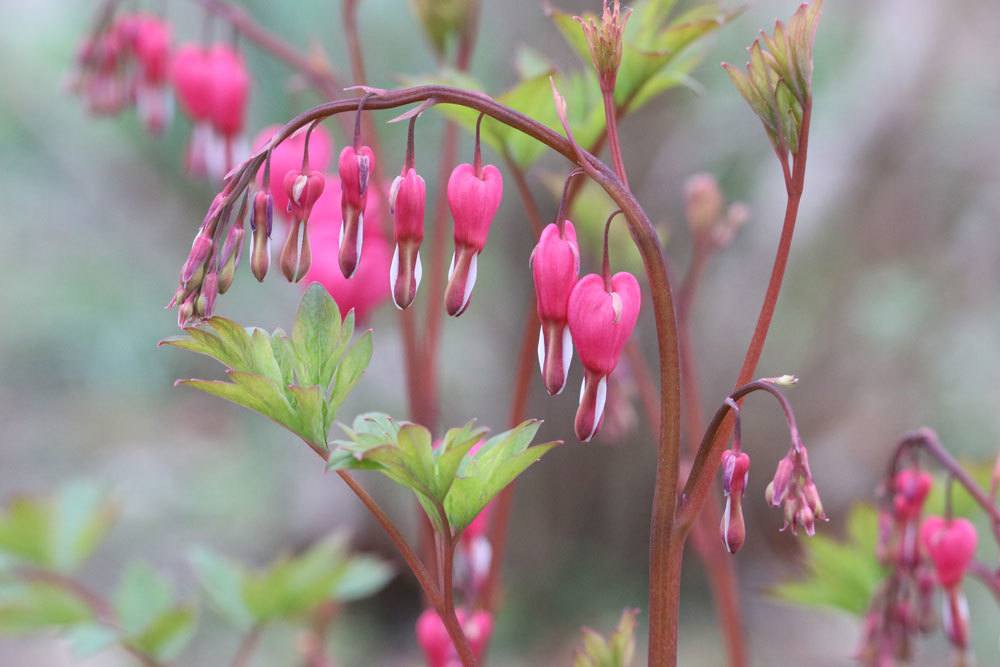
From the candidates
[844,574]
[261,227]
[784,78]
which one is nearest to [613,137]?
[784,78]

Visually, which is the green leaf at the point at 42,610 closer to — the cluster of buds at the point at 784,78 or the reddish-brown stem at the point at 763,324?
the reddish-brown stem at the point at 763,324

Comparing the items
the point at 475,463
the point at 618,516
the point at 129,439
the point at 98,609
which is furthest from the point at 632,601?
the point at 129,439

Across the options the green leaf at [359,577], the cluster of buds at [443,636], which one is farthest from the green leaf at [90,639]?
the cluster of buds at [443,636]

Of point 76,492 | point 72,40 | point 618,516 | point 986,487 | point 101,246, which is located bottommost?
point 618,516

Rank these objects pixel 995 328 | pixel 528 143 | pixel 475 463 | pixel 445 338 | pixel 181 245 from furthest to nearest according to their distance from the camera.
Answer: pixel 181 245 < pixel 445 338 < pixel 995 328 < pixel 528 143 < pixel 475 463

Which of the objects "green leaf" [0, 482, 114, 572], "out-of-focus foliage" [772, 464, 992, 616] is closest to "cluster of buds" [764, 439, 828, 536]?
"out-of-focus foliage" [772, 464, 992, 616]

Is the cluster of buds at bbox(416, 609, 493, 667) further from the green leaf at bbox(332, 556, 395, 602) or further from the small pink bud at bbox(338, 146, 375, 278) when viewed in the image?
the small pink bud at bbox(338, 146, 375, 278)

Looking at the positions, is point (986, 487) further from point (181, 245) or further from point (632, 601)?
point (181, 245)

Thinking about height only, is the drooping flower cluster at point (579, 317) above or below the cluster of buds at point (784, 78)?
below
